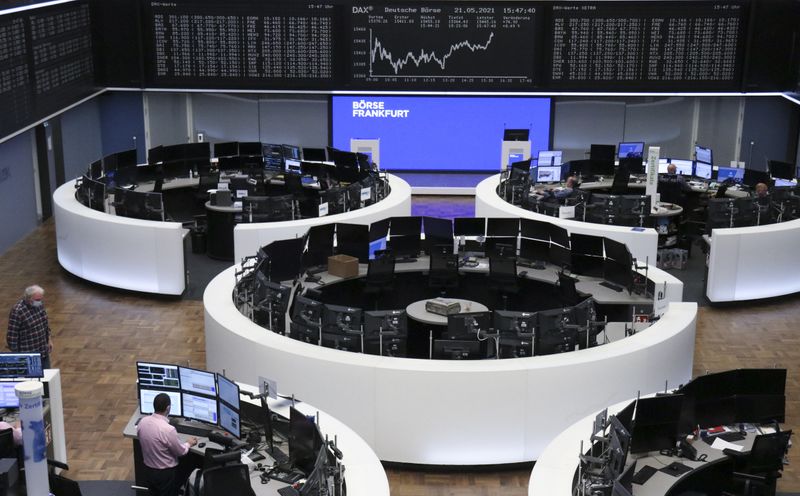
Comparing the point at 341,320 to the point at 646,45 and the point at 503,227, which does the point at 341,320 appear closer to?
the point at 503,227

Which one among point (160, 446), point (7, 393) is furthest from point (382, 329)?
point (7, 393)

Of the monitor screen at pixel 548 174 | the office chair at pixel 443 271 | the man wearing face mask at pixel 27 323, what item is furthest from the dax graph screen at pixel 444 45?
the man wearing face mask at pixel 27 323

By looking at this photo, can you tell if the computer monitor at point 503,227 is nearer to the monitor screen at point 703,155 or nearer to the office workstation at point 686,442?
the office workstation at point 686,442

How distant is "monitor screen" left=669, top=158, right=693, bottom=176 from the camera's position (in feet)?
53.4

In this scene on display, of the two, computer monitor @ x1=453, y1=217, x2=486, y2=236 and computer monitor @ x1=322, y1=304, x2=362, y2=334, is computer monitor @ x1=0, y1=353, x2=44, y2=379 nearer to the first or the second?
computer monitor @ x1=322, y1=304, x2=362, y2=334

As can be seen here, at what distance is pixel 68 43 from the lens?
15914 mm

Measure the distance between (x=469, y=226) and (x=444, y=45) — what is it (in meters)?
6.09

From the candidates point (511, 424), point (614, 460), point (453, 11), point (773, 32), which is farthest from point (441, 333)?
point (773, 32)

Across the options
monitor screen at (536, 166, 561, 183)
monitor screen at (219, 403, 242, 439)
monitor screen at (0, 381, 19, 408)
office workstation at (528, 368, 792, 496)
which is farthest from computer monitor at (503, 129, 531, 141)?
monitor screen at (0, 381, 19, 408)

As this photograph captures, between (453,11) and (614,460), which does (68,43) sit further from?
(614,460)

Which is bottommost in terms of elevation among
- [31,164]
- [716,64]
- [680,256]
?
[680,256]

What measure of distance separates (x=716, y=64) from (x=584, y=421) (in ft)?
36.9

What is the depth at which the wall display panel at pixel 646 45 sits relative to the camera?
16.8 meters

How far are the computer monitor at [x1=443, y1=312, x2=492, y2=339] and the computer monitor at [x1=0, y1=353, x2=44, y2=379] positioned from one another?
3357mm
